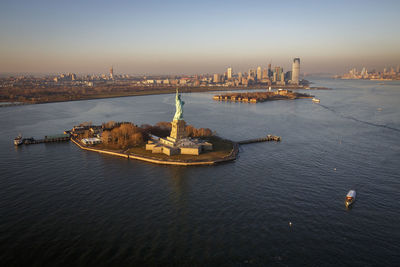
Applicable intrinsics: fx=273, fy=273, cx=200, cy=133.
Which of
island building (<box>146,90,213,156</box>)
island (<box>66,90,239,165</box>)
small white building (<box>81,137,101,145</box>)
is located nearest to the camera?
island (<box>66,90,239,165</box>)

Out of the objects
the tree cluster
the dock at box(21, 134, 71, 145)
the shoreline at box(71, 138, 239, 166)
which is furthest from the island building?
the dock at box(21, 134, 71, 145)

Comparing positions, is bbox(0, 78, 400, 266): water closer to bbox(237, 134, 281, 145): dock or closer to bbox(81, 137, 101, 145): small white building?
bbox(81, 137, 101, 145): small white building

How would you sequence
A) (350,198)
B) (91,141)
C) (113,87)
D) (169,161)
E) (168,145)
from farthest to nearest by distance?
(113,87)
(91,141)
(168,145)
(169,161)
(350,198)

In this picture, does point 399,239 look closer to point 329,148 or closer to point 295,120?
point 329,148

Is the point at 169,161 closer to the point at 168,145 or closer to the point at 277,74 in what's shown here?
the point at 168,145

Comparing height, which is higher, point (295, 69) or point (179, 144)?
point (295, 69)

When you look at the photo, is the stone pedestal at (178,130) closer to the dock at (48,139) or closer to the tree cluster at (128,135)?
the tree cluster at (128,135)

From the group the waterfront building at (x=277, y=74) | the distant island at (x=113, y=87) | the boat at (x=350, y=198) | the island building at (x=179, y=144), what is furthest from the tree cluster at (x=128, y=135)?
the waterfront building at (x=277, y=74)

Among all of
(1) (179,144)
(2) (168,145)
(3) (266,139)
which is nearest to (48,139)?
(2) (168,145)
